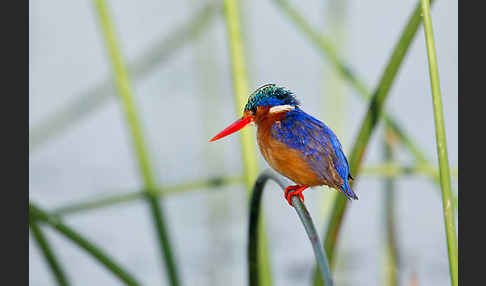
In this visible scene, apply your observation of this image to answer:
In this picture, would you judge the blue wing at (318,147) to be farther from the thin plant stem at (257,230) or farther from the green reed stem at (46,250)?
the green reed stem at (46,250)

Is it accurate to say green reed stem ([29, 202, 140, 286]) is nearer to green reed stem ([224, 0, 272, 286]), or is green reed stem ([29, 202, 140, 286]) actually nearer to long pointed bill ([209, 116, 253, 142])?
green reed stem ([224, 0, 272, 286])

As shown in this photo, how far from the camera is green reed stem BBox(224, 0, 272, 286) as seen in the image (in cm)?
85

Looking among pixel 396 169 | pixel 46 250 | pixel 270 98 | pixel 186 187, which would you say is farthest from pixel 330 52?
pixel 46 250

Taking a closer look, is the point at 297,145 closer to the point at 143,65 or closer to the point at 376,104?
the point at 376,104

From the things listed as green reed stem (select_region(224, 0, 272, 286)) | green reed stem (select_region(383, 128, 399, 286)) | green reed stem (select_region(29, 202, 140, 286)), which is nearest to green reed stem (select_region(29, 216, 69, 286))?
green reed stem (select_region(29, 202, 140, 286))

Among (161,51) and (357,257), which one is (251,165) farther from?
(357,257)

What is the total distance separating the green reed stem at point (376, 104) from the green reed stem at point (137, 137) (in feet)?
1.20

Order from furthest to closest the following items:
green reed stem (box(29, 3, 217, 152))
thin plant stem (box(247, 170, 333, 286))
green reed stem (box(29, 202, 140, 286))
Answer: green reed stem (box(29, 3, 217, 152)) < green reed stem (box(29, 202, 140, 286)) < thin plant stem (box(247, 170, 333, 286))

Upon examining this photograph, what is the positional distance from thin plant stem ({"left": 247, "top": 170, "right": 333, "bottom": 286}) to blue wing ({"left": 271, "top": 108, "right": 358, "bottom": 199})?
1.7 inches

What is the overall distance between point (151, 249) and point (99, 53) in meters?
0.91

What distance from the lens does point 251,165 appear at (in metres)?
0.88

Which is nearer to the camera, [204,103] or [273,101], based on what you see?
[273,101]

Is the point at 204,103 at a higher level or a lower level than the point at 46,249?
higher

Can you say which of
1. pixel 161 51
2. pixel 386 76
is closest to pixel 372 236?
pixel 161 51
